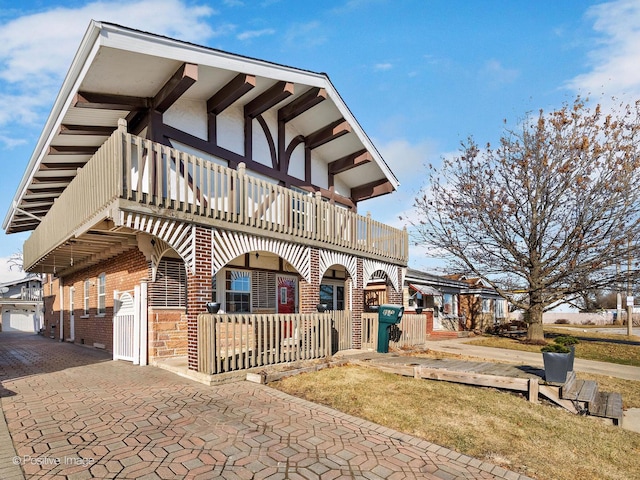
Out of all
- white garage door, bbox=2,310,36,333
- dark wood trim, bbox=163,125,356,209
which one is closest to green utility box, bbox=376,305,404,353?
dark wood trim, bbox=163,125,356,209

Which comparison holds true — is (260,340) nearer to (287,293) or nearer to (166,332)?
(166,332)

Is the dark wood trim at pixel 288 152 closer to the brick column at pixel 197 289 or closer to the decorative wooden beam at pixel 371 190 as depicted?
the decorative wooden beam at pixel 371 190

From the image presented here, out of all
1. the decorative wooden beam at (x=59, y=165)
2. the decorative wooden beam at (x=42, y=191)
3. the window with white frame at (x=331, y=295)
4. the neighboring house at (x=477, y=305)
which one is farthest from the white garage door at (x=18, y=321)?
the neighboring house at (x=477, y=305)

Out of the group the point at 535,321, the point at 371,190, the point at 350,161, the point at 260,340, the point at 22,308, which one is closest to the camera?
the point at 260,340

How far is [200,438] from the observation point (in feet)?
15.6

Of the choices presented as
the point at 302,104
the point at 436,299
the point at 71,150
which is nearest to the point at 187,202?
the point at 302,104

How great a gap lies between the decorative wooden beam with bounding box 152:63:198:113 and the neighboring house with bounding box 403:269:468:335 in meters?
15.7

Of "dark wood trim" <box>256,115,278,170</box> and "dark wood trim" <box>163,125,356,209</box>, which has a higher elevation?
"dark wood trim" <box>256,115,278,170</box>

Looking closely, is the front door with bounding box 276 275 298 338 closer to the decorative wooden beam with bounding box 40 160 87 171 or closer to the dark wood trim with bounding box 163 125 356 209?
the dark wood trim with bounding box 163 125 356 209

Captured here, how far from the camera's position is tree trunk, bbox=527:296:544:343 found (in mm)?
19625

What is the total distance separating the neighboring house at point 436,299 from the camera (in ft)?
74.7

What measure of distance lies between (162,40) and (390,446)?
327 inches

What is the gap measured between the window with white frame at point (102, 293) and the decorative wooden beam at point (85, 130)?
4.51m

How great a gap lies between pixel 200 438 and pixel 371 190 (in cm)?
1349
